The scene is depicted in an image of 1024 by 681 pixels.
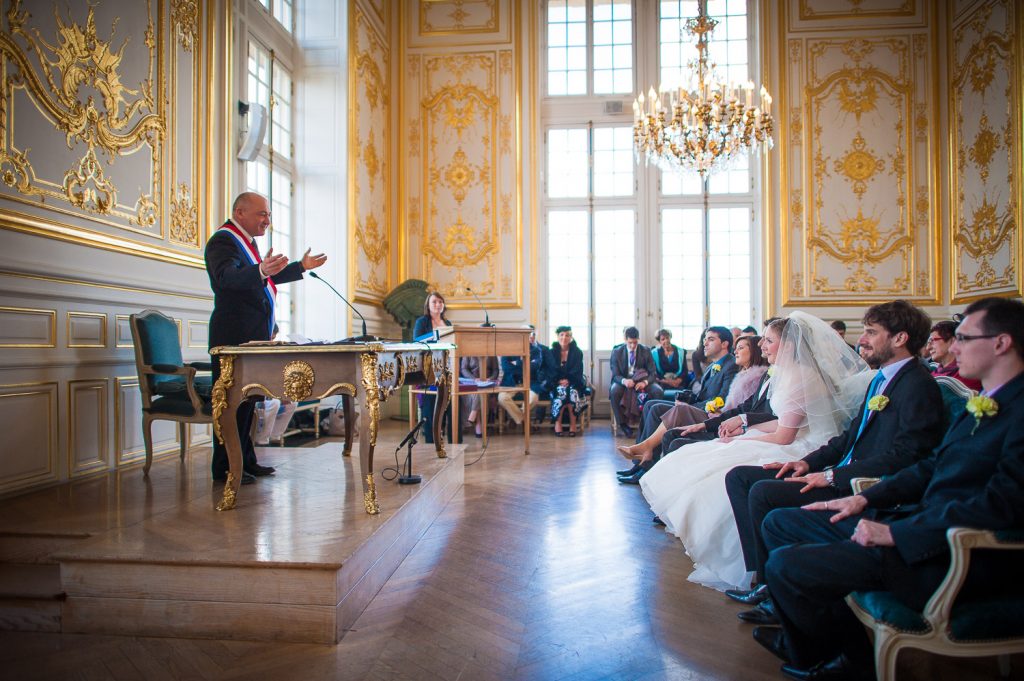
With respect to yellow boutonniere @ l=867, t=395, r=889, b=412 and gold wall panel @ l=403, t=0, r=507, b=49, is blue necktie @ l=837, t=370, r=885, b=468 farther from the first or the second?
gold wall panel @ l=403, t=0, r=507, b=49

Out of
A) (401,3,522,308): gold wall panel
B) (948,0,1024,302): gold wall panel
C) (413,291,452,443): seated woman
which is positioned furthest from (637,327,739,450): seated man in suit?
(948,0,1024,302): gold wall panel

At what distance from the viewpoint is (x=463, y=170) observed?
8.27 m

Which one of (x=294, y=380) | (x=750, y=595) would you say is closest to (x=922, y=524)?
(x=750, y=595)

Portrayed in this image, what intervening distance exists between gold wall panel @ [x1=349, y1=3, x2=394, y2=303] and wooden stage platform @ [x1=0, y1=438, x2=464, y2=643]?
165 inches

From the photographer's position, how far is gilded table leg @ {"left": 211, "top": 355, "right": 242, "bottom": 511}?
2672 mm

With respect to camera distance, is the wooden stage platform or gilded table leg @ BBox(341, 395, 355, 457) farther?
gilded table leg @ BBox(341, 395, 355, 457)


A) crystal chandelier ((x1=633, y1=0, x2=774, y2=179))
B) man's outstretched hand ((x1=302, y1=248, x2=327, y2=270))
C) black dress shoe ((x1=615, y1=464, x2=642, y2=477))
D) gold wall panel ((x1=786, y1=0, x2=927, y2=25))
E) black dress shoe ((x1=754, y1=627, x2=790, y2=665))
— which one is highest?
gold wall panel ((x1=786, y1=0, x2=927, y2=25))

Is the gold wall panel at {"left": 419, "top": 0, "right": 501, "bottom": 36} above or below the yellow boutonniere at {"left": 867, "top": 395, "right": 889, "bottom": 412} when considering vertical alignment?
above

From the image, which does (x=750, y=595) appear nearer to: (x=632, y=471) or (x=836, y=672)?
(x=836, y=672)

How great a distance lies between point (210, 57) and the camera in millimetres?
4715

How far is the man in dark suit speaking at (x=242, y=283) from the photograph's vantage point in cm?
301

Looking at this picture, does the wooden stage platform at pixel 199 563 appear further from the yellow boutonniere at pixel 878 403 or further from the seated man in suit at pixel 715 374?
the seated man in suit at pixel 715 374

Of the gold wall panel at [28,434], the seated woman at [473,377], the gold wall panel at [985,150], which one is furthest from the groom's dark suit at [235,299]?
the gold wall panel at [985,150]

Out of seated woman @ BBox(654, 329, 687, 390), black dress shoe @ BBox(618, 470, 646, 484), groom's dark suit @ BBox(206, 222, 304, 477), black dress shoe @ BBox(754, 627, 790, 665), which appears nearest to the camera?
black dress shoe @ BBox(754, 627, 790, 665)
